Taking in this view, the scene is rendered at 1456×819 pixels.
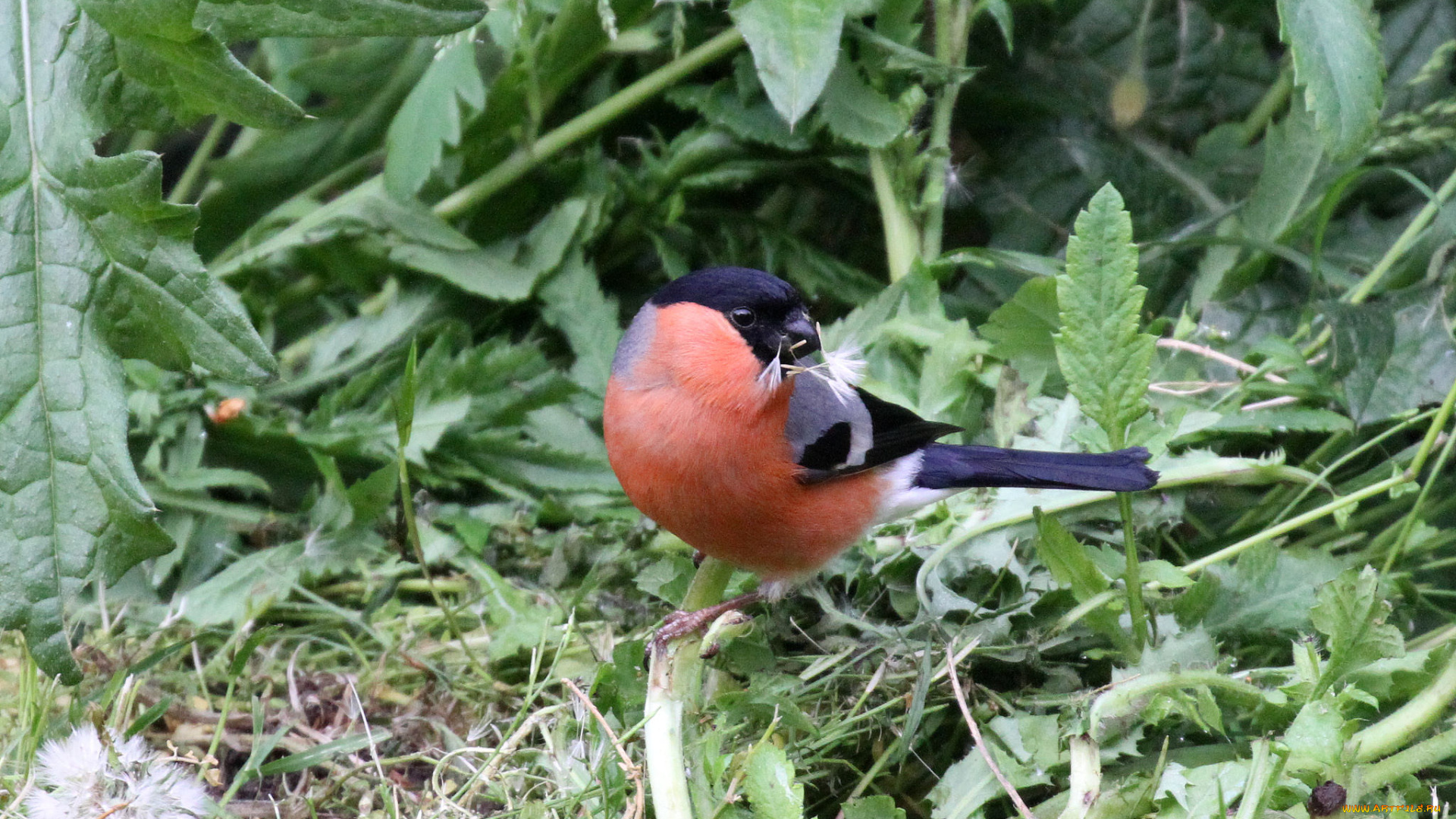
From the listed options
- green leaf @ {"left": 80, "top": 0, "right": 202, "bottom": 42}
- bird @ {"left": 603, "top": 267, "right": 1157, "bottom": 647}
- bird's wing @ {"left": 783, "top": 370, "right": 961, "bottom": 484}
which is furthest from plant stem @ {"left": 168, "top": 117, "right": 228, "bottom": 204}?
bird's wing @ {"left": 783, "top": 370, "right": 961, "bottom": 484}

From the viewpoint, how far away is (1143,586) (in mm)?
2006

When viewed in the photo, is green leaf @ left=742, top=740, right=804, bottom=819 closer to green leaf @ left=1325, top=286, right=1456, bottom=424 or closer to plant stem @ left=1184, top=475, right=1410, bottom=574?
plant stem @ left=1184, top=475, right=1410, bottom=574

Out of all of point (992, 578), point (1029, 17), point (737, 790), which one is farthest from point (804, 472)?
point (1029, 17)

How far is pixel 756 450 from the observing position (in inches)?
82.2

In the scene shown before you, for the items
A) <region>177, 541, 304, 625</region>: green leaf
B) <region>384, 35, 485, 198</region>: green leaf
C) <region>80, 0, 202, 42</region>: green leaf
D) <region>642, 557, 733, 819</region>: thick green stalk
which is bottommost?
<region>177, 541, 304, 625</region>: green leaf

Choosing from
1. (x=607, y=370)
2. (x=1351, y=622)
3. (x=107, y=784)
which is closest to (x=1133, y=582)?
(x=1351, y=622)

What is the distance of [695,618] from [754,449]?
0.32 metres

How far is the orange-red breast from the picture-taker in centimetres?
204

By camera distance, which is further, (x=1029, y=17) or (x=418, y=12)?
(x=1029, y=17)

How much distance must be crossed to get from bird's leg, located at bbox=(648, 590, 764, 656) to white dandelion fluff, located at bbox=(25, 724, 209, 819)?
2.39ft

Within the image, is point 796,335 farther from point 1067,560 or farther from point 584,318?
point 584,318

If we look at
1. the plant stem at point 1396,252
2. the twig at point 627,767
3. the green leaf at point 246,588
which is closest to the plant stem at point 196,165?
the green leaf at point 246,588

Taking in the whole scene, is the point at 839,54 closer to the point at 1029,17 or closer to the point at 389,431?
the point at 1029,17

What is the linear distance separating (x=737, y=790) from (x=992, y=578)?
0.68 m
